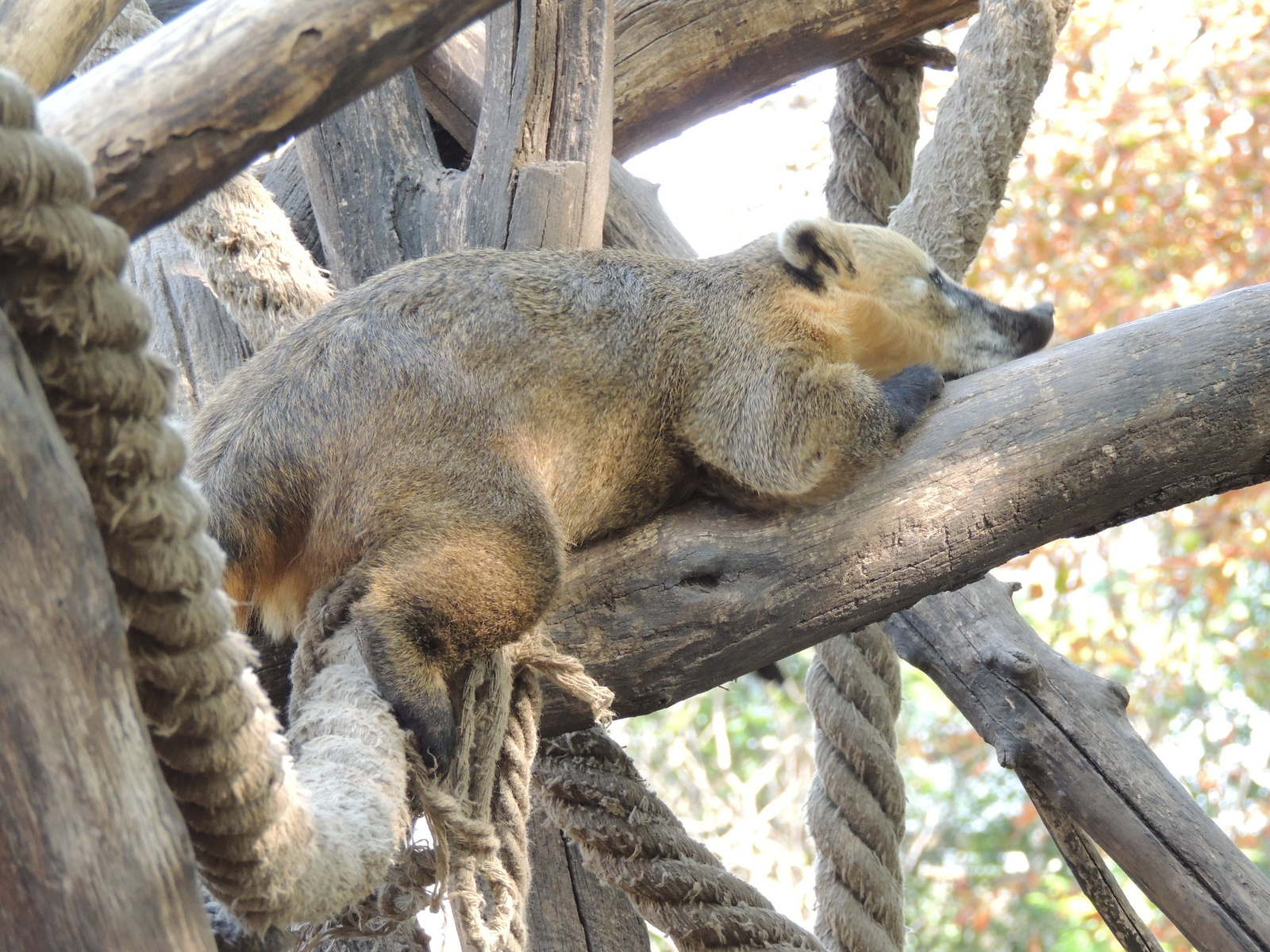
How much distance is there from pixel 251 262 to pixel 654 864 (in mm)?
1963

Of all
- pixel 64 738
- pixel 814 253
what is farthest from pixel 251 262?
pixel 64 738

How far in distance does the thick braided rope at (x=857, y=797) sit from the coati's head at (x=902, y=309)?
95cm

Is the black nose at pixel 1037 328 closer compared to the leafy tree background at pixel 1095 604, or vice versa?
the black nose at pixel 1037 328

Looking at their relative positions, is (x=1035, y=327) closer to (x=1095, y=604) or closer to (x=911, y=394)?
(x=911, y=394)

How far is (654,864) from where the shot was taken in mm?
2914

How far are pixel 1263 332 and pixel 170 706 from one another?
8.37 ft

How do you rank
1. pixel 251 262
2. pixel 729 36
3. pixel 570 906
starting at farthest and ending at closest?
pixel 729 36
pixel 570 906
pixel 251 262

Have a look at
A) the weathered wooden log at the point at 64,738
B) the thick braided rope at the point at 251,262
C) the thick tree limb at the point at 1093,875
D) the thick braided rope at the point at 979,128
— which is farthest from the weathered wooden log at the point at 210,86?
the thick braided rope at the point at 979,128

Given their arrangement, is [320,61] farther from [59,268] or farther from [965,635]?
[965,635]

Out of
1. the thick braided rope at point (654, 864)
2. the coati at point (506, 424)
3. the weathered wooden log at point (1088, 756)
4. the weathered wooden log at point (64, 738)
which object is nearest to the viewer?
the weathered wooden log at point (64, 738)

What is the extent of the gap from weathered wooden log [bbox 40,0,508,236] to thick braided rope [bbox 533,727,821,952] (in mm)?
1885

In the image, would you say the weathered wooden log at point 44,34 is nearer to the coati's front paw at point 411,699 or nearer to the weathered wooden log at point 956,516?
the coati's front paw at point 411,699

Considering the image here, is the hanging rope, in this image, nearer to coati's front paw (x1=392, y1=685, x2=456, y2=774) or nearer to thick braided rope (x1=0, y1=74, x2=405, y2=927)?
thick braided rope (x1=0, y1=74, x2=405, y2=927)

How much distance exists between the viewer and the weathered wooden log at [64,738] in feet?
3.52
